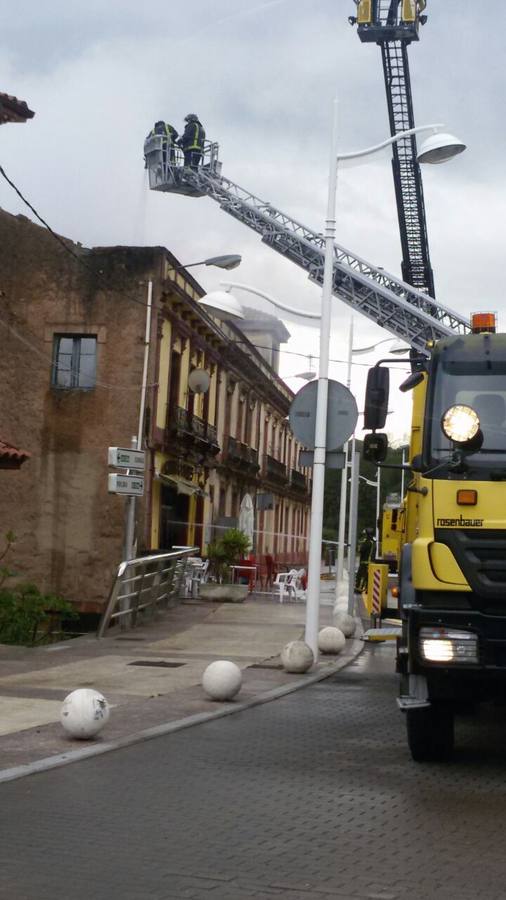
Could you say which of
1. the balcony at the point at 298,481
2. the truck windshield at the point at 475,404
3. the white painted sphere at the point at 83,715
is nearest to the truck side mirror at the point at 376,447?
the truck windshield at the point at 475,404

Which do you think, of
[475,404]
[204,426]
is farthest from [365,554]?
[475,404]

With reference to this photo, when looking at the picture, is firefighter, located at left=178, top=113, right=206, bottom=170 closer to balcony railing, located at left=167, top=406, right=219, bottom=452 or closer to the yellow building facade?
the yellow building facade

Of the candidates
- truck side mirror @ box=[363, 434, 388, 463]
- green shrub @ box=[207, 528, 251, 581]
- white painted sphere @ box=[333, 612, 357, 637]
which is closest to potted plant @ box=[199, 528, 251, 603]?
green shrub @ box=[207, 528, 251, 581]

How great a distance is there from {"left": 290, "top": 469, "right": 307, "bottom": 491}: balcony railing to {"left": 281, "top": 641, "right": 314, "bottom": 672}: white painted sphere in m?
42.3

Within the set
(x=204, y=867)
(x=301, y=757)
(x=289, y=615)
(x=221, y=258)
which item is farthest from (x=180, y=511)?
(x=204, y=867)

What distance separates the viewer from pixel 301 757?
354 inches

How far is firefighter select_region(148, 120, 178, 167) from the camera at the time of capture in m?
38.3

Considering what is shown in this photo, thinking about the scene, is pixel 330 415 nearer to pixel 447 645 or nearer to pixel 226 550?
pixel 447 645

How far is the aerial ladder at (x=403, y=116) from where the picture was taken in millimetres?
35000

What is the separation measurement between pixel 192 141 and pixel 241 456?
421 inches

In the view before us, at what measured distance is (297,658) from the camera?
14203mm

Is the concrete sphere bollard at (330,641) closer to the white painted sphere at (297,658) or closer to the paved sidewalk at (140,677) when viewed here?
the paved sidewalk at (140,677)

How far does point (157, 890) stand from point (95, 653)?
11.2 m

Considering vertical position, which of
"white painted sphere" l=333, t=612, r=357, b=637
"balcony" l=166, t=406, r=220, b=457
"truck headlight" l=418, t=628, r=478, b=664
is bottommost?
"white painted sphere" l=333, t=612, r=357, b=637
